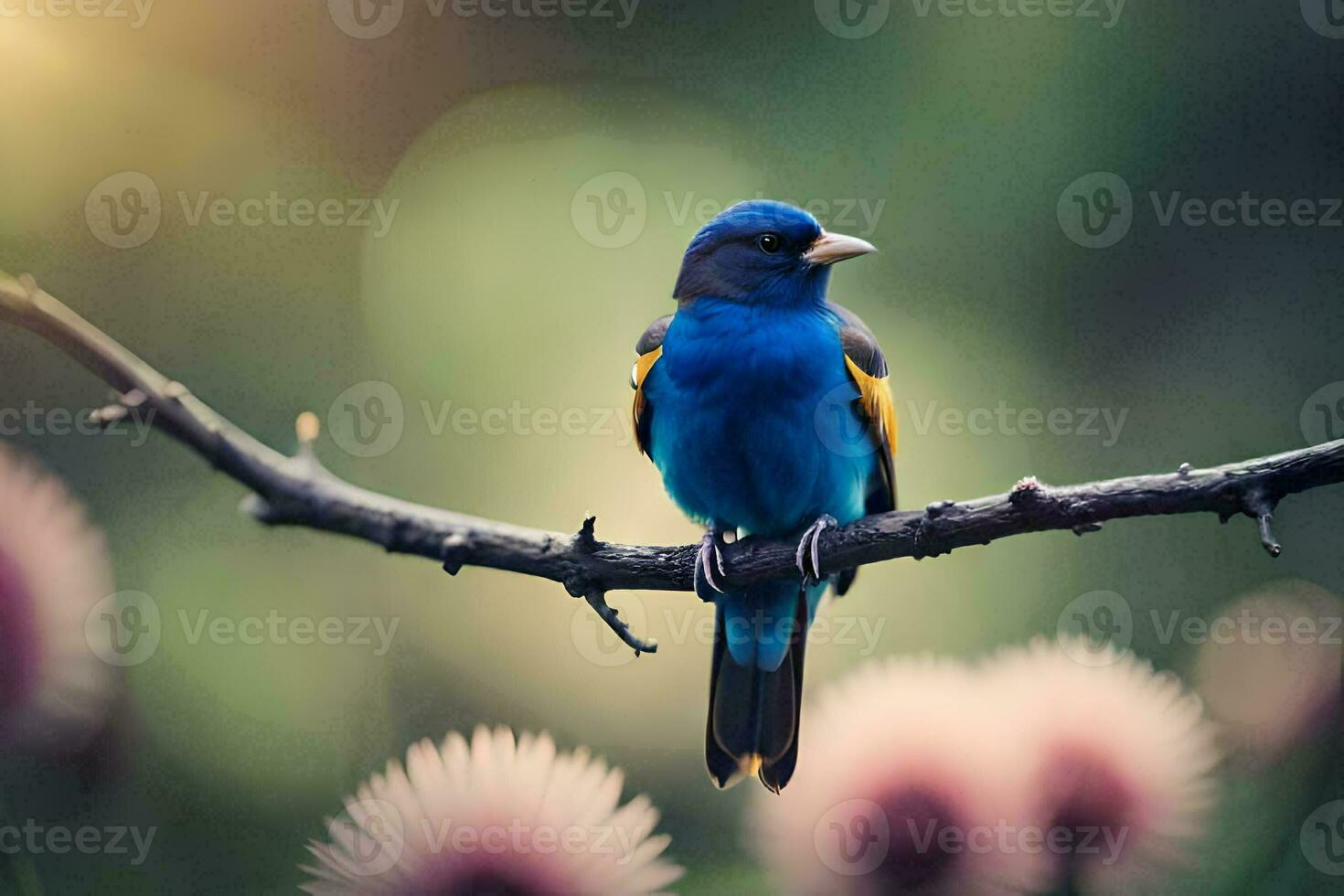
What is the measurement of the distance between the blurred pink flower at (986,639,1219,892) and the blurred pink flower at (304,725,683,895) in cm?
39

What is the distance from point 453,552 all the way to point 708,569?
30 cm

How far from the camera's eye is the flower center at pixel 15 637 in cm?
118

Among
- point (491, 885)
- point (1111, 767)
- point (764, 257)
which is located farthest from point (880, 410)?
point (491, 885)

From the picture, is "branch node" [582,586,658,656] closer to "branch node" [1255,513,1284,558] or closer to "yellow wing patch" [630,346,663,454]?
"yellow wing patch" [630,346,663,454]

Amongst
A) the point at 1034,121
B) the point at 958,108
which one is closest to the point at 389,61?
the point at 958,108

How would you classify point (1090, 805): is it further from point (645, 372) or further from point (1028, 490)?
point (645, 372)

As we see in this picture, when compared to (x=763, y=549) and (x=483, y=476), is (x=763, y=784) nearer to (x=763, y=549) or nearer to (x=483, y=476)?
(x=763, y=549)

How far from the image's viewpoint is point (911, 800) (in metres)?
1.20

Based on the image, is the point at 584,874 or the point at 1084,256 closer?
the point at 584,874

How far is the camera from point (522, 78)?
7.07ft

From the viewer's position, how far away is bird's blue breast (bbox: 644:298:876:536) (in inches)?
56.7

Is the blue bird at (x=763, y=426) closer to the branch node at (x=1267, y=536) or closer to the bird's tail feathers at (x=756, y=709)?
the bird's tail feathers at (x=756, y=709)

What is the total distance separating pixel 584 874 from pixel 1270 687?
30.5 inches

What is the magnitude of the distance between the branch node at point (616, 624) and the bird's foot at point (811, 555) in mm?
199
